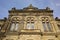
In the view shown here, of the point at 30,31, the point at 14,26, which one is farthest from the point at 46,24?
the point at 14,26

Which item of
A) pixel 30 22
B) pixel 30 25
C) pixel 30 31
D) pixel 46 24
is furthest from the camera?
pixel 30 22

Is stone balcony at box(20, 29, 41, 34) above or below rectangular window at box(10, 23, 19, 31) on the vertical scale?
below

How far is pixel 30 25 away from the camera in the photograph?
2462cm

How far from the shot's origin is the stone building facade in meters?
22.1

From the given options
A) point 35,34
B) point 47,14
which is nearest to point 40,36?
point 35,34

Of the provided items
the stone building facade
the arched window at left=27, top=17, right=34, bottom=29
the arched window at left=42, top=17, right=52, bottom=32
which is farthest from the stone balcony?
the arched window at left=42, top=17, right=52, bottom=32

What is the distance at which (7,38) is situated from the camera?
72.5 feet

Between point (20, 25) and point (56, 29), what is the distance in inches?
269

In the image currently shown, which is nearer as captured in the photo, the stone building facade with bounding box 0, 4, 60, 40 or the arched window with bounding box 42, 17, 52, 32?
the stone building facade with bounding box 0, 4, 60, 40

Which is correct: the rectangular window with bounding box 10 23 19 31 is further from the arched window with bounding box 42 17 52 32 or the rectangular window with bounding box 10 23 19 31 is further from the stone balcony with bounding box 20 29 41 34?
the arched window with bounding box 42 17 52 32

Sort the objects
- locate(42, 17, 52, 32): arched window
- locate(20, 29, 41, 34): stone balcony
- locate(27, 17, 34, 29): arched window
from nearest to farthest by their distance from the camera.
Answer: locate(20, 29, 41, 34): stone balcony → locate(42, 17, 52, 32): arched window → locate(27, 17, 34, 29): arched window

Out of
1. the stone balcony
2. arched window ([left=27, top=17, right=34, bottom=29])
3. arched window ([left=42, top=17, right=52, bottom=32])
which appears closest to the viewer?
the stone balcony

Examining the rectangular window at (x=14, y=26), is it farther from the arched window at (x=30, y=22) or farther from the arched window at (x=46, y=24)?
the arched window at (x=46, y=24)

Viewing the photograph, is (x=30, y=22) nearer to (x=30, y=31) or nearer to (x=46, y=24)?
(x=30, y=31)
